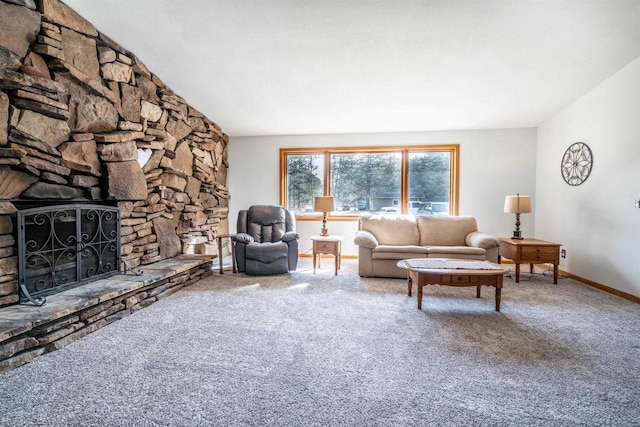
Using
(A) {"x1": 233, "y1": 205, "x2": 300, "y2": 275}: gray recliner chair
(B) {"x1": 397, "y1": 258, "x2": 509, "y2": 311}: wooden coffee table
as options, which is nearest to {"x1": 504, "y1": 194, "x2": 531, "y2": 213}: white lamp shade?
(B) {"x1": 397, "y1": 258, "x2": 509, "y2": 311}: wooden coffee table

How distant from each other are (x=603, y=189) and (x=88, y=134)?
5667 mm

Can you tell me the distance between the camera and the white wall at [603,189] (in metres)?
3.14

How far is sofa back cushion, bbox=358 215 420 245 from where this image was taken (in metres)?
4.48

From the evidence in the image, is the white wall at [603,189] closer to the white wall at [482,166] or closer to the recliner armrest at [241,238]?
the white wall at [482,166]

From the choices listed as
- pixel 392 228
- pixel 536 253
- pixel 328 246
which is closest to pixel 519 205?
pixel 536 253

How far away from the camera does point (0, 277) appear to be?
6.71 ft

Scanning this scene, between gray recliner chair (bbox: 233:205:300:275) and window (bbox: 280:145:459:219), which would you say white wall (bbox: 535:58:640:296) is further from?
gray recliner chair (bbox: 233:205:300:275)

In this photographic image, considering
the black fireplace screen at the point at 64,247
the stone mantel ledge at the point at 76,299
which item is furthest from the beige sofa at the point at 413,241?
the black fireplace screen at the point at 64,247

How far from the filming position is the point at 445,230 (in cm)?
445

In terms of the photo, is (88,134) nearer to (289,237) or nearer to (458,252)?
(289,237)

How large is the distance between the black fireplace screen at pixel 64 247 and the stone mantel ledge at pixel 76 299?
0.09 metres

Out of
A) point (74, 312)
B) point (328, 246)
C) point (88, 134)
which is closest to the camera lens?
point (74, 312)

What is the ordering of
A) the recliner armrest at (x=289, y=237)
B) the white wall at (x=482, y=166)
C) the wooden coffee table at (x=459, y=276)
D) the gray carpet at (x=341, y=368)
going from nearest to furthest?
the gray carpet at (x=341, y=368) < the wooden coffee table at (x=459, y=276) < the recliner armrest at (x=289, y=237) < the white wall at (x=482, y=166)

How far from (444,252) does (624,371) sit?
215 centimetres
